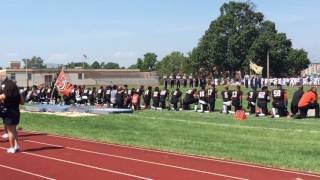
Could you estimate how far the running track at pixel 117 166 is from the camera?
35.5ft

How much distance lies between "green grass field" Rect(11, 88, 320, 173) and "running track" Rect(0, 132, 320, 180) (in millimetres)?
732

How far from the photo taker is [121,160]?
509 inches

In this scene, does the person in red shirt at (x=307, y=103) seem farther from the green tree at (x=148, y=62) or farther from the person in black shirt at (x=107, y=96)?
the green tree at (x=148, y=62)

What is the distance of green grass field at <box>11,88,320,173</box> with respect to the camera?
13.5 meters

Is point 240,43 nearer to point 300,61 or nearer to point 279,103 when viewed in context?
point 300,61

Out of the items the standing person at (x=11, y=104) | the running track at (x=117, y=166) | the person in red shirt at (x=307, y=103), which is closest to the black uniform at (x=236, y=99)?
the person in red shirt at (x=307, y=103)

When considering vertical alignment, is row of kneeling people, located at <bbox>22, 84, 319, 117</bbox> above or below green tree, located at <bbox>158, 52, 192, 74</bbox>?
below

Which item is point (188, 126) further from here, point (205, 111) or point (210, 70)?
point (210, 70)

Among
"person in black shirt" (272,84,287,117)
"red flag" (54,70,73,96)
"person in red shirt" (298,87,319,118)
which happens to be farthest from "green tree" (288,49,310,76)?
"person in red shirt" (298,87,319,118)

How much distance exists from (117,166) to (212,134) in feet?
22.9

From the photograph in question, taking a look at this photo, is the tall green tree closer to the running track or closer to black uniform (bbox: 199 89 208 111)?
black uniform (bbox: 199 89 208 111)

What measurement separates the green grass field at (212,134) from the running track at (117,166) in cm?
73

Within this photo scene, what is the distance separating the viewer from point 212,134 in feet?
60.7

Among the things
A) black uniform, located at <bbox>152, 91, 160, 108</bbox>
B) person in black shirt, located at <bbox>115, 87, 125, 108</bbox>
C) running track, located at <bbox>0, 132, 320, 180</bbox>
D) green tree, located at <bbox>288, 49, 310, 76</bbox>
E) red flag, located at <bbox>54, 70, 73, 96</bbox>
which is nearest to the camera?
running track, located at <bbox>0, 132, 320, 180</bbox>
